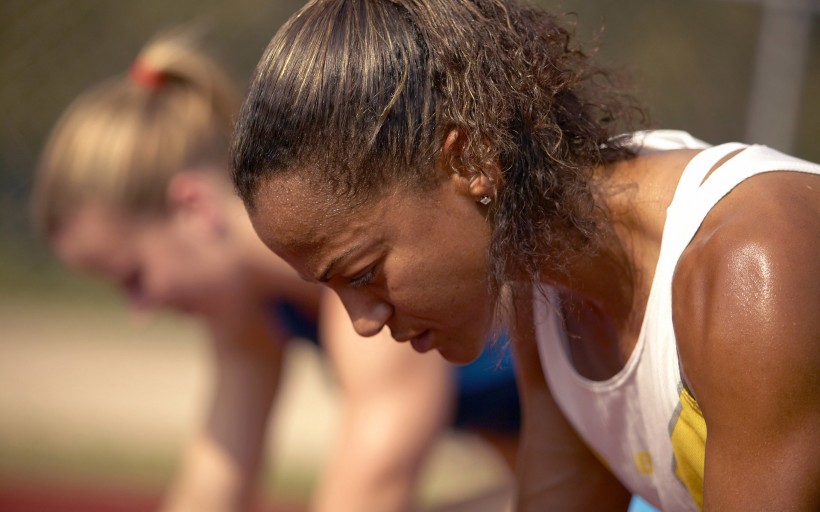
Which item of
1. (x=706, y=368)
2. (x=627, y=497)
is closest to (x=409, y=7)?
(x=706, y=368)

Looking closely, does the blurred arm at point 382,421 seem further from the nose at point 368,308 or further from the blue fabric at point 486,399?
the nose at point 368,308

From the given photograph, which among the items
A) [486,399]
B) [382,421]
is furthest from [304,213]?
[486,399]

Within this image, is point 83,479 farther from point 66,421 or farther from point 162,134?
point 162,134

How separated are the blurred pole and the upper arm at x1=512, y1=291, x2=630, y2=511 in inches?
120

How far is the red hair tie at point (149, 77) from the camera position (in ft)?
9.09

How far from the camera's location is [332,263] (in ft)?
4.40

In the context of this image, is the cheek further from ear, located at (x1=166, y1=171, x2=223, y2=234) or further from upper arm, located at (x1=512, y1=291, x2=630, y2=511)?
ear, located at (x1=166, y1=171, x2=223, y2=234)

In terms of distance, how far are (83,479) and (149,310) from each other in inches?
90.3

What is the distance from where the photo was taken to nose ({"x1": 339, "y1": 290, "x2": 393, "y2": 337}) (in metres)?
1.40

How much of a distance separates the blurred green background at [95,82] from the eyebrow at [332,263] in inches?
136

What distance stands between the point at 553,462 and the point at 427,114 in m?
0.76

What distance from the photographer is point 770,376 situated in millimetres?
1109

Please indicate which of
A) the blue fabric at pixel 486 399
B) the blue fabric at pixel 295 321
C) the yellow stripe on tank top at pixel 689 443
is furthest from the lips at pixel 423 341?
the blue fabric at pixel 295 321

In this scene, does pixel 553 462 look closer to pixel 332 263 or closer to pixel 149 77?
pixel 332 263
